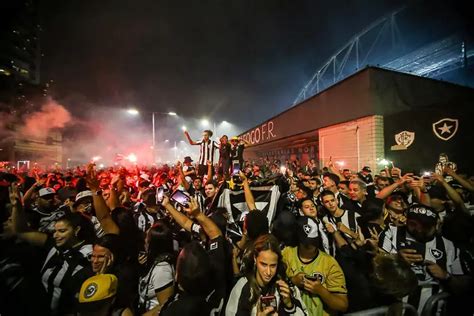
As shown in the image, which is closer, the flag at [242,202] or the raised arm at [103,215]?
the raised arm at [103,215]

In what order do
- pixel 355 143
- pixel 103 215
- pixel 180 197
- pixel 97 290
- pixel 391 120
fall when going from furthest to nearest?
1. pixel 355 143
2. pixel 391 120
3. pixel 180 197
4. pixel 103 215
5. pixel 97 290

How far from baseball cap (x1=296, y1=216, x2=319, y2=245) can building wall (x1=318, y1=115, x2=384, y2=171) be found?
6.67m

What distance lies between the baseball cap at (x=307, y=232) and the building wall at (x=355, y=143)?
21.9 ft

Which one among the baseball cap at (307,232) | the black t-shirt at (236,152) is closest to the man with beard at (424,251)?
the baseball cap at (307,232)

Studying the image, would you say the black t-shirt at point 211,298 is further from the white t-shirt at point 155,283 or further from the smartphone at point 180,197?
the smartphone at point 180,197

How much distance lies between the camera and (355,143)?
11359 mm

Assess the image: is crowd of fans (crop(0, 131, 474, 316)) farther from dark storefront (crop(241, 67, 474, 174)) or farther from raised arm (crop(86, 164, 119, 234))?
dark storefront (crop(241, 67, 474, 174))

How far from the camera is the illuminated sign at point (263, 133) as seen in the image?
2048 centimetres

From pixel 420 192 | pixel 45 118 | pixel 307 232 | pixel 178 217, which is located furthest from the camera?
pixel 45 118

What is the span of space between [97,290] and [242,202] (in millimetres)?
3068

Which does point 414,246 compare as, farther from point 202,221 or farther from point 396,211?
point 202,221

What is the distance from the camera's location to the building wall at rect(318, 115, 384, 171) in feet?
34.0

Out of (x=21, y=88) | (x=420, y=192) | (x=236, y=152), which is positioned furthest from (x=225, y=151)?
(x=21, y=88)

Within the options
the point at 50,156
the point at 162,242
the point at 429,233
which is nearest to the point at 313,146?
the point at 429,233
